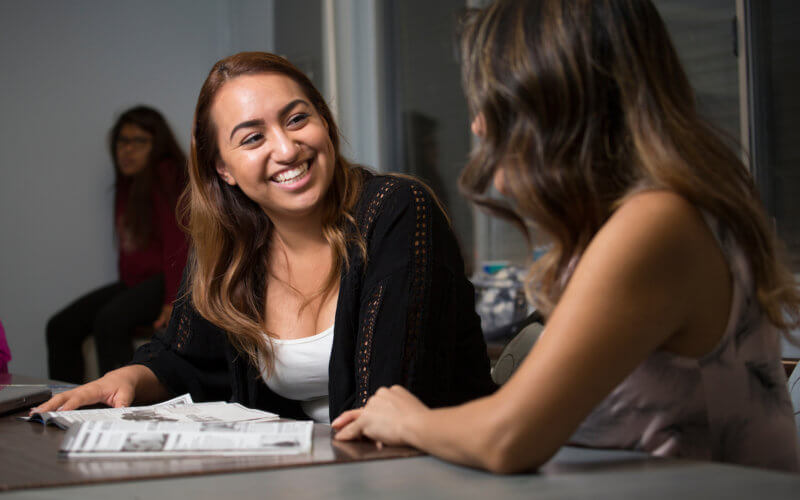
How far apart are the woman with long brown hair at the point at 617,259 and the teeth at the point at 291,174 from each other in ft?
2.36

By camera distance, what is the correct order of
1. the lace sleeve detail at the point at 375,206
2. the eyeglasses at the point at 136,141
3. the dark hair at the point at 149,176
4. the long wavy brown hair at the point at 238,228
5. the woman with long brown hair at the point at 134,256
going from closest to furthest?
the lace sleeve detail at the point at 375,206 → the long wavy brown hair at the point at 238,228 → the woman with long brown hair at the point at 134,256 → the dark hair at the point at 149,176 → the eyeglasses at the point at 136,141

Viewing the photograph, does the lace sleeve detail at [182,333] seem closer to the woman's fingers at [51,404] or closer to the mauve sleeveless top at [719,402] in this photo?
the woman's fingers at [51,404]

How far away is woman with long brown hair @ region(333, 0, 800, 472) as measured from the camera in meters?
0.74

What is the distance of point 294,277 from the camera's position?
168 cm

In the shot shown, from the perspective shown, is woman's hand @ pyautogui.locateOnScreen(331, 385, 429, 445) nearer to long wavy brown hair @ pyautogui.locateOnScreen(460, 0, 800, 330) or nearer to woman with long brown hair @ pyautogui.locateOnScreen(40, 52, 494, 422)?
long wavy brown hair @ pyautogui.locateOnScreen(460, 0, 800, 330)

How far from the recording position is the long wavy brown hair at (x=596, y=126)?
817mm

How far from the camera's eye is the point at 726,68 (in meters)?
2.53

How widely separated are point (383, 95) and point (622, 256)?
323cm

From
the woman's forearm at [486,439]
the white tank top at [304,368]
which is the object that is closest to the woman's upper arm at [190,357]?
the white tank top at [304,368]

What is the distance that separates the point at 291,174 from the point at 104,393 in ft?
1.89

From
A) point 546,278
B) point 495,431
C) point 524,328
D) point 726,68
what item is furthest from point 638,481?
point 726,68

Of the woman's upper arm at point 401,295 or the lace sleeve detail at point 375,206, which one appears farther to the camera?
the lace sleeve detail at point 375,206

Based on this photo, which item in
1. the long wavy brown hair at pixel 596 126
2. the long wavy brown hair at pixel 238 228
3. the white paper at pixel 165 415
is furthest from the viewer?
the long wavy brown hair at pixel 238 228

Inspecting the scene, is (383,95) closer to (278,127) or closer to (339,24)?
(339,24)
